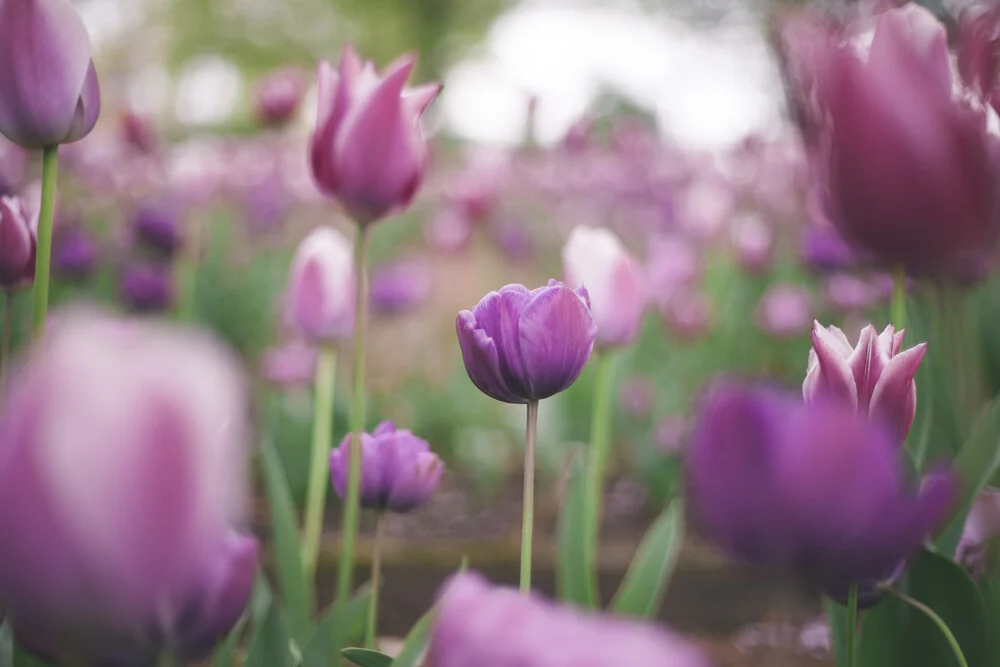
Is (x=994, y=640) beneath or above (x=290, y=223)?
beneath

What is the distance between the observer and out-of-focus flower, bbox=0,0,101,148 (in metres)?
0.66

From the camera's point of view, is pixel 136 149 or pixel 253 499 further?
pixel 253 499

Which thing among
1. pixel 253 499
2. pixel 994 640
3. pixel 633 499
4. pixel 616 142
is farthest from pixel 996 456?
pixel 616 142

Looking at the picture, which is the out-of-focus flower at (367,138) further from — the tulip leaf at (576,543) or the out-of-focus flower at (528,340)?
the tulip leaf at (576,543)

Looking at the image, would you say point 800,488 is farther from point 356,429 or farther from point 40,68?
point 40,68

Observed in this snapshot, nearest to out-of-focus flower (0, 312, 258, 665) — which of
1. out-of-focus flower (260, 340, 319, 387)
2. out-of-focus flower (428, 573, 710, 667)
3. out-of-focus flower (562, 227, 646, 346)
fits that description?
out-of-focus flower (428, 573, 710, 667)

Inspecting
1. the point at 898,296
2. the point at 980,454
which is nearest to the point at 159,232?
the point at 898,296

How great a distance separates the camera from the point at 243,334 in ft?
12.8

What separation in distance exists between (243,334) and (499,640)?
373 cm

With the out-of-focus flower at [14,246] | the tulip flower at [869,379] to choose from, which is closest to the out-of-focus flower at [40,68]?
the out-of-focus flower at [14,246]

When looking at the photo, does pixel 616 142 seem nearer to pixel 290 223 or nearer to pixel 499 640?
pixel 290 223

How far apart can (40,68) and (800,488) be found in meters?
0.63

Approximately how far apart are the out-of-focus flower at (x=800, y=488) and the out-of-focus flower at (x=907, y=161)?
15 centimetres

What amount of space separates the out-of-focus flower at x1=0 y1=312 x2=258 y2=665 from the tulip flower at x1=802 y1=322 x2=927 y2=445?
0.44 meters
